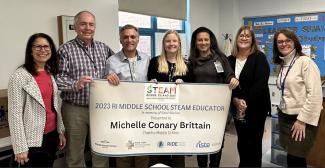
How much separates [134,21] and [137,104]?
113 inches

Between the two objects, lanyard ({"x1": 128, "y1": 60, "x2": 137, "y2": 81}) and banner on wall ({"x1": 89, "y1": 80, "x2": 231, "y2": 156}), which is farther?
lanyard ({"x1": 128, "y1": 60, "x2": 137, "y2": 81})

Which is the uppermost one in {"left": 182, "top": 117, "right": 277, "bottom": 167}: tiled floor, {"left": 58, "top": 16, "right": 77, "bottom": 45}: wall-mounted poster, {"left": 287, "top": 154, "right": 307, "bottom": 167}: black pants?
{"left": 58, "top": 16, "right": 77, "bottom": 45}: wall-mounted poster

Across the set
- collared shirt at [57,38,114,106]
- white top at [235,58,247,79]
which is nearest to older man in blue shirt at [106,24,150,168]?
collared shirt at [57,38,114,106]

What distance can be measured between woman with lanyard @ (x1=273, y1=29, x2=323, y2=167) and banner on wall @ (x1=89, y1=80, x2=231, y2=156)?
0.48 m

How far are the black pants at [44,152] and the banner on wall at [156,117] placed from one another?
28 cm

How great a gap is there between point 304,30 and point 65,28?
4.33 m

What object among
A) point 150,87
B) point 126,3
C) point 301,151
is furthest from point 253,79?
point 126,3

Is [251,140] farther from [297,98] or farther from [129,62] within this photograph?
[129,62]

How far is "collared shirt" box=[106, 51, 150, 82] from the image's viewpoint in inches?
93.0

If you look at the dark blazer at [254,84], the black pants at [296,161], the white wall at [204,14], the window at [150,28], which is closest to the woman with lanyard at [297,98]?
the black pants at [296,161]

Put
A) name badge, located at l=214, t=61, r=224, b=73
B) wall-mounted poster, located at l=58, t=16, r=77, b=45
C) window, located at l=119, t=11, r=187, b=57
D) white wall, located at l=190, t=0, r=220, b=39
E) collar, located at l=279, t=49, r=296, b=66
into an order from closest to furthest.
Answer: collar, located at l=279, t=49, r=296, b=66
name badge, located at l=214, t=61, r=224, b=73
wall-mounted poster, located at l=58, t=16, r=77, b=45
window, located at l=119, t=11, r=187, b=57
white wall, located at l=190, t=0, r=220, b=39

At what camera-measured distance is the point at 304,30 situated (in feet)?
18.0

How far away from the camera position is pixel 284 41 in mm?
2301

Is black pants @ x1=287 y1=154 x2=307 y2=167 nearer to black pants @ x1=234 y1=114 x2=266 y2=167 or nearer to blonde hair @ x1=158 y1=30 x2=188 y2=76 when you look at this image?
black pants @ x1=234 y1=114 x2=266 y2=167
